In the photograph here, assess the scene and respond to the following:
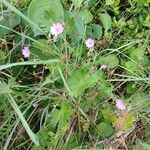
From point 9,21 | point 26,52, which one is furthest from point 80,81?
point 9,21

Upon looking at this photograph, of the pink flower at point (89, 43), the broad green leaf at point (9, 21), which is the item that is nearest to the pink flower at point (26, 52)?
the broad green leaf at point (9, 21)

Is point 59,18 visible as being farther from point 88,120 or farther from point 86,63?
point 88,120

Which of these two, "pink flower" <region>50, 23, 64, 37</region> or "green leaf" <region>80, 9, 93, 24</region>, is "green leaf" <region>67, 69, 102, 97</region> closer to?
"pink flower" <region>50, 23, 64, 37</region>

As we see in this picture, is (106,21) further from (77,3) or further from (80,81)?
(80,81)

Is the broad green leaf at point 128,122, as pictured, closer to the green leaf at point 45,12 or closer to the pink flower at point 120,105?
the pink flower at point 120,105

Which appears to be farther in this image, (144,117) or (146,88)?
(146,88)

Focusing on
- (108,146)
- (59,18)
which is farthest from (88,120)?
(59,18)
